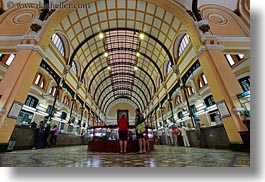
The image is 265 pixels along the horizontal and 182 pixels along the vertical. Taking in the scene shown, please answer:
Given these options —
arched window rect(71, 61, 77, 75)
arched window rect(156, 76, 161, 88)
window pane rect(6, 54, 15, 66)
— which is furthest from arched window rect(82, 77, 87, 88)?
window pane rect(6, 54, 15, 66)

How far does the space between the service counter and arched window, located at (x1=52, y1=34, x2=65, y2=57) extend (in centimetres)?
581

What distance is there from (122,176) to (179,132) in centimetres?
873

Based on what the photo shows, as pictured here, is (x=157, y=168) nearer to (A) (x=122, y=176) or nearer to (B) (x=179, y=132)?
(A) (x=122, y=176)

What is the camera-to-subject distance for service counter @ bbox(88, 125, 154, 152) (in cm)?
561

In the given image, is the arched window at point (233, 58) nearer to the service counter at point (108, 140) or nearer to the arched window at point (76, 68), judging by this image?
the service counter at point (108, 140)

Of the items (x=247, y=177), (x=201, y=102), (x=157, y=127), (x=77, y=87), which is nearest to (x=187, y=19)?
(x=201, y=102)

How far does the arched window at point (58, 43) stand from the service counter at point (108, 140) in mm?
5814

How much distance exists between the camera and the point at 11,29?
5.10m

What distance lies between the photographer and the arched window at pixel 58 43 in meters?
9.07

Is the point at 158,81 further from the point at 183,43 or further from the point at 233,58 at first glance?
the point at 233,58

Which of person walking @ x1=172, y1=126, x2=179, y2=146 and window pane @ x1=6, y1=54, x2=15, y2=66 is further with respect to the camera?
person walking @ x1=172, y1=126, x2=179, y2=146

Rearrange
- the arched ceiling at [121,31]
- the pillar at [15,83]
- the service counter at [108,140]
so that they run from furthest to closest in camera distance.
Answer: the arched ceiling at [121,31] < the service counter at [108,140] < the pillar at [15,83]

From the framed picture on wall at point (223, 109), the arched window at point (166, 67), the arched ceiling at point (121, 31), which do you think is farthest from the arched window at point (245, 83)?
the arched window at point (166, 67)

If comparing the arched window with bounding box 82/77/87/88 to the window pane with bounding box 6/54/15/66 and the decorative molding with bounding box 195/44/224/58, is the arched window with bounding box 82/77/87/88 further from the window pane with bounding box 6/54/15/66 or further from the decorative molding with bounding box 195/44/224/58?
the decorative molding with bounding box 195/44/224/58
